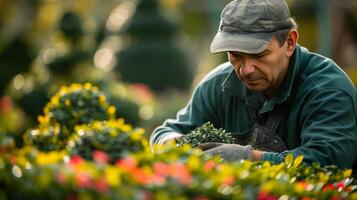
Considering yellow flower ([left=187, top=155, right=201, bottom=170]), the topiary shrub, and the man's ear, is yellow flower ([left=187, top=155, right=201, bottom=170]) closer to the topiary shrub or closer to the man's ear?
the topiary shrub

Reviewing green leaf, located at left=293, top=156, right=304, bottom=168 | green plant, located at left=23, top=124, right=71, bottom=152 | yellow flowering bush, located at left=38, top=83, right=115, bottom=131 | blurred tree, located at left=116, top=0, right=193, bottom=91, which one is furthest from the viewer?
blurred tree, located at left=116, top=0, right=193, bottom=91

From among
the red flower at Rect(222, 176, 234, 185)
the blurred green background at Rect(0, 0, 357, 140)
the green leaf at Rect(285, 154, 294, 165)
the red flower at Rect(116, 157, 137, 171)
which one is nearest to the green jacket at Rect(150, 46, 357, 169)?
the green leaf at Rect(285, 154, 294, 165)

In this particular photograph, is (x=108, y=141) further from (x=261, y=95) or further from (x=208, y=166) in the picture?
(x=261, y=95)

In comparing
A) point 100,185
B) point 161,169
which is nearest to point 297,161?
point 161,169

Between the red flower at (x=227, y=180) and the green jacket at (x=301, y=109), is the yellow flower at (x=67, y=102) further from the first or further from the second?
the red flower at (x=227, y=180)

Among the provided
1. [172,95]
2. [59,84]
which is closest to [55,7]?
[172,95]

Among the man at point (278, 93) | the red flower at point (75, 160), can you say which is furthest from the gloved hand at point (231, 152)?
the red flower at point (75, 160)

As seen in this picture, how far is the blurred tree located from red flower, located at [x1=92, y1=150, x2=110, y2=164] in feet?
56.9

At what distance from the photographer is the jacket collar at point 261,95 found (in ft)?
17.4

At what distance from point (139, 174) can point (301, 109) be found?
1.84 meters

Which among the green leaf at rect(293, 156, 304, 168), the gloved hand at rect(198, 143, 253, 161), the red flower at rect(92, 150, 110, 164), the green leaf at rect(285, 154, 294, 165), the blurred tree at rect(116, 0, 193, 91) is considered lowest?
the green leaf at rect(293, 156, 304, 168)

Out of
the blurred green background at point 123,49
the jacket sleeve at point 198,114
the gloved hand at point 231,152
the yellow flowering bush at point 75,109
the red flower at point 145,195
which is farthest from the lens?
the blurred green background at point 123,49

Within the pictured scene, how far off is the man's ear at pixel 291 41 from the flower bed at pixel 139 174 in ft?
2.71

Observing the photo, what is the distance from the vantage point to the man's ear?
523 centimetres
